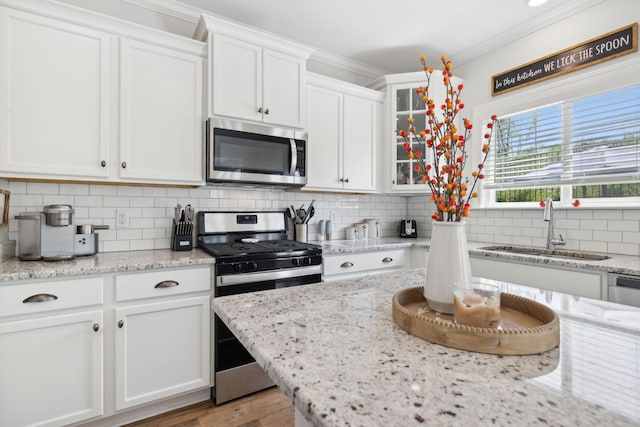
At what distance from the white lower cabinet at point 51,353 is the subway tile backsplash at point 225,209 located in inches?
24.6

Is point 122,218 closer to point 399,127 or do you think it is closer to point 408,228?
point 399,127

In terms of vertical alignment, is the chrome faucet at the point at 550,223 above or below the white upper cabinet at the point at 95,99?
below

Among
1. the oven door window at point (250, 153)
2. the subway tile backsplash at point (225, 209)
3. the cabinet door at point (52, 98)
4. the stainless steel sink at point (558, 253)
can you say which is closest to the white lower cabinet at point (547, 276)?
the stainless steel sink at point (558, 253)

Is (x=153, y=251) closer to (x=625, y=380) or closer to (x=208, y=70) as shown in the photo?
(x=208, y=70)

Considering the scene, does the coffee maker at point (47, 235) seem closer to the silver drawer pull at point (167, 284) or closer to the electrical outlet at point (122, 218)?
the electrical outlet at point (122, 218)

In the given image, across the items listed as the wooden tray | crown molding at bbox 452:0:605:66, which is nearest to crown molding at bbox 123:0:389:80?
crown molding at bbox 452:0:605:66

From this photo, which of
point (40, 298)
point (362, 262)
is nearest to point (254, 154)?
point (362, 262)

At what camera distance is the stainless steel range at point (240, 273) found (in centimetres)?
200

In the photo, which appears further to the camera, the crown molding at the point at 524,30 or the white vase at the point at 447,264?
the crown molding at the point at 524,30

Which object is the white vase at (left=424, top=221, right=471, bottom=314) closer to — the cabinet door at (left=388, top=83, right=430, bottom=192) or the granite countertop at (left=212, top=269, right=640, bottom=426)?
the granite countertop at (left=212, top=269, right=640, bottom=426)

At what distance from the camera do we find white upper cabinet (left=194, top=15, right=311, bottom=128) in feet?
7.25

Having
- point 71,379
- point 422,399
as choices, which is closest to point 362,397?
point 422,399

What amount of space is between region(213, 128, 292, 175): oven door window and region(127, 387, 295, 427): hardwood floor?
152 centimetres

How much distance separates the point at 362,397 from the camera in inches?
19.9
